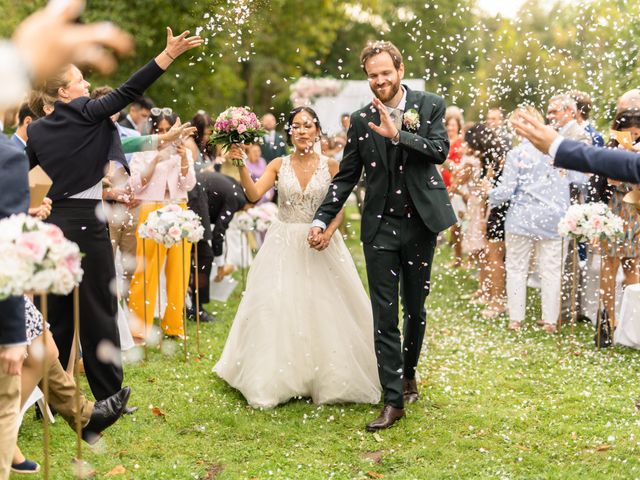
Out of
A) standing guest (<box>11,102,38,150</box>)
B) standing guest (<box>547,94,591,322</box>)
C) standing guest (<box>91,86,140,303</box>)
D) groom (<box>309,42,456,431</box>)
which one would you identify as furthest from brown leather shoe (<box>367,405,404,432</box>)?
standing guest (<box>91,86,140,303</box>)

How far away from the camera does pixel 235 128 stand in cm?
559

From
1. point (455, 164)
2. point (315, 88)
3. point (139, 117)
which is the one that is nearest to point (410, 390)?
point (139, 117)

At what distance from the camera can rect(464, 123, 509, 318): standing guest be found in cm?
855

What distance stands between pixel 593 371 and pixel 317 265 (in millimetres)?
2500

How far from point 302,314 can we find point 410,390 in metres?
0.95

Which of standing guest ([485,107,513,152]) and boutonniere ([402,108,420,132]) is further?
standing guest ([485,107,513,152])

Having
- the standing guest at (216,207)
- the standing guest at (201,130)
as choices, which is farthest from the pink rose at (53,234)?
the standing guest at (216,207)

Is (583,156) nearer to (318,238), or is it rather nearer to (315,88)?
(318,238)

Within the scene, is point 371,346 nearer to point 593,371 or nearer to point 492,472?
→ point 492,472

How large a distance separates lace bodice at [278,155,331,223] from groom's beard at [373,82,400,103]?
929 millimetres

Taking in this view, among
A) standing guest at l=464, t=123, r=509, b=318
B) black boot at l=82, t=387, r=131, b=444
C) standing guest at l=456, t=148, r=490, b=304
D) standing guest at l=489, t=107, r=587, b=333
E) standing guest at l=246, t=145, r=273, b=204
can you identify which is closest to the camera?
black boot at l=82, t=387, r=131, b=444

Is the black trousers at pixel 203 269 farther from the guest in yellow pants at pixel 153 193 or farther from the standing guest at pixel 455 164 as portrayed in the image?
the standing guest at pixel 455 164

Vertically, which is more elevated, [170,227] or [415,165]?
[415,165]

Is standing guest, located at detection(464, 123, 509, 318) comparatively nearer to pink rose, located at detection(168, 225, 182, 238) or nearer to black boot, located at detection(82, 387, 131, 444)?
pink rose, located at detection(168, 225, 182, 238)
